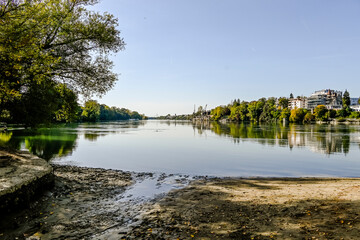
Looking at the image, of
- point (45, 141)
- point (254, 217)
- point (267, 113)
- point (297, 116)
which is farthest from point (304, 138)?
point (267, 113)

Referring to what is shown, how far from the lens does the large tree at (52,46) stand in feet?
39.8

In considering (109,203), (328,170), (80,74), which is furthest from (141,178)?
(328,170)

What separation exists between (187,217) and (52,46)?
14.7m

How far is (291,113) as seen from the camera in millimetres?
169375

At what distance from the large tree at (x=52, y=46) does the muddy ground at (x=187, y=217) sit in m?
6.90

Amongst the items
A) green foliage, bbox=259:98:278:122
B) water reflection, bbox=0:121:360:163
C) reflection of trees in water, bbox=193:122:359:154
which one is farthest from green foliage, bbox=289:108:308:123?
water reflection, bbox=0:121:360:163

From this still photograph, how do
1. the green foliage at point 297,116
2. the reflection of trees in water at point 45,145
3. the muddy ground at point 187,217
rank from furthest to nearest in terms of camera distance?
the green foliage at point 297,116, the reflection of trees in water at point 45,145, the muddy ground at point 187,217

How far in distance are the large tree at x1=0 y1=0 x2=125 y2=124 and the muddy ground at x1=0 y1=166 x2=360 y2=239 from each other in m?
6.90

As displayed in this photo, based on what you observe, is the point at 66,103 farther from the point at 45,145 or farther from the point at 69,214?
the point at 45,145

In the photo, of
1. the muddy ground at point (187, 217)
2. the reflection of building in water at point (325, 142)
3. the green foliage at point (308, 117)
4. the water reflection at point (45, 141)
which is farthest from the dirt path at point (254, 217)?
the green foliage at point (308, 117)

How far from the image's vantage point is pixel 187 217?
8672mm

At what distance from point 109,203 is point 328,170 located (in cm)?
1988

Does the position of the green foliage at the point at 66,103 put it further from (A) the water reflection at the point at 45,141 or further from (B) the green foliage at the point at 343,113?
(B) the green foliage at the point at 343,113

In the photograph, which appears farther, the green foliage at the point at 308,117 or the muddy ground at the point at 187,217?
the green foliage at the point at 308,117
